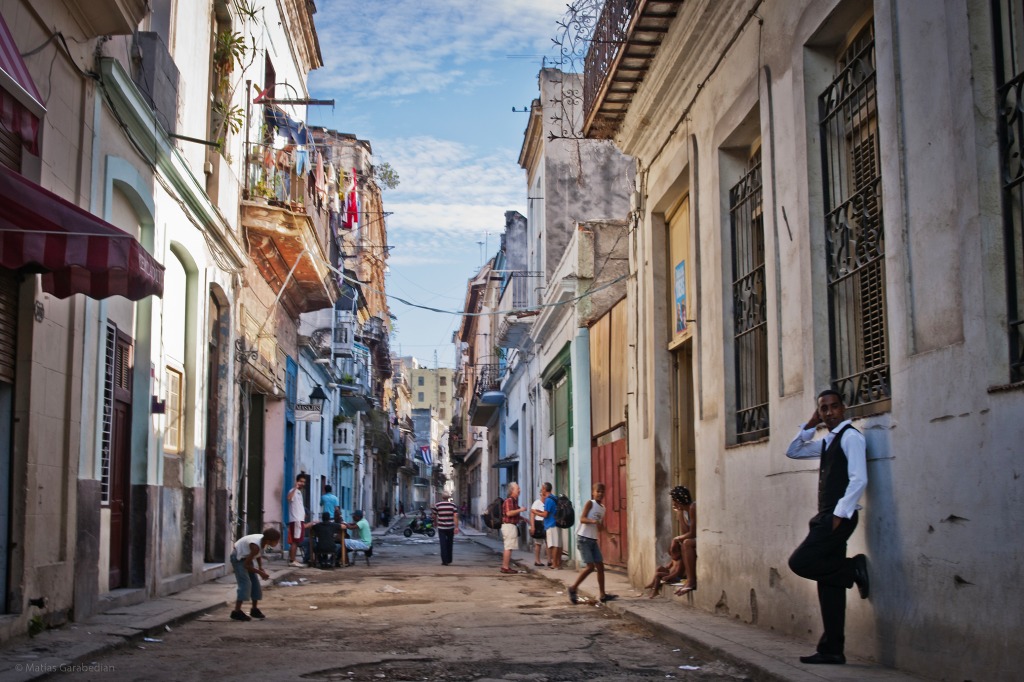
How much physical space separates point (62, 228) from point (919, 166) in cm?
549

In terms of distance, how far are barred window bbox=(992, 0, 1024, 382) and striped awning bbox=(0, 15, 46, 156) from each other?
5.58 meters

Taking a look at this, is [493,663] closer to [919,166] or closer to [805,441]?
[805,441]

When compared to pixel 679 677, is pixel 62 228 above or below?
above

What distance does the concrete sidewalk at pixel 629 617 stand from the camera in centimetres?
674

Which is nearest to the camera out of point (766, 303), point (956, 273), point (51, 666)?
point (956, 273)

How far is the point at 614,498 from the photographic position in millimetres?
17797

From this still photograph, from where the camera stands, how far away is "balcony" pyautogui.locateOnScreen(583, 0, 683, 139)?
11.8 m

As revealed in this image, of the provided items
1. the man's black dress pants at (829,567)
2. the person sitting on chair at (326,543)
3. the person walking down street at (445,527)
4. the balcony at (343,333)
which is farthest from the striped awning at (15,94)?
the balcony at (343,333)

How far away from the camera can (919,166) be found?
21.2 ft

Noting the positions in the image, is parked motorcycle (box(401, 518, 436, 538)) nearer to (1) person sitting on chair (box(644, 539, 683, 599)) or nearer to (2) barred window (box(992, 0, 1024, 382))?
(1) person sitting on chair (box(644, 539, 683, 599))

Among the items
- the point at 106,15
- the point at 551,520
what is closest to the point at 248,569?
the point at 106,15

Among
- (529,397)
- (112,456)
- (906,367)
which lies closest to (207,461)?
(112,456)

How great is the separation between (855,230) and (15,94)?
5.56m

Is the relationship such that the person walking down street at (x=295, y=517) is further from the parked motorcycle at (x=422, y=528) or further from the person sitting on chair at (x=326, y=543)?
the parked motorcycle at (x=422, y=528)
